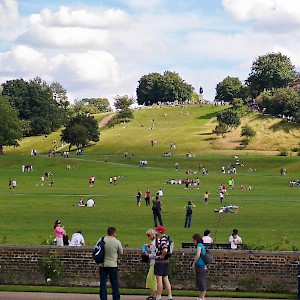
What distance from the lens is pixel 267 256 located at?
60.1 ft

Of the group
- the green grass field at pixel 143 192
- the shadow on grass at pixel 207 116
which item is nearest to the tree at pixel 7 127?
the green grass field at pixel 143 192

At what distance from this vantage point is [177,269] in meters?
18.8

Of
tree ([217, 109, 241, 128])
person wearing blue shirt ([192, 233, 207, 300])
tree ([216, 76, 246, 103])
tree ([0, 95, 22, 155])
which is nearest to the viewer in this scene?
person wearing blue shirt ([192, 233, 207, 300])

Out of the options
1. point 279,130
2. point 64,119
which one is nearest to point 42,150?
point 64,119

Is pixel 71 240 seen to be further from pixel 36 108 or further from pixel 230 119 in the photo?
pixel 36 108

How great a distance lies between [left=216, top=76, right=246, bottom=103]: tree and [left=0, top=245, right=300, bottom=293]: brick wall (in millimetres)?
162076

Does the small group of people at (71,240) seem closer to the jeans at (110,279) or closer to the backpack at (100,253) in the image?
the jeans at (110,279)

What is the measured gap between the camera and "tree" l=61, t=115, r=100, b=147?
389ft

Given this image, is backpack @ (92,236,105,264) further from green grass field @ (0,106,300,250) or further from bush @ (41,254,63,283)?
green grass field @ (0,106,300,250)

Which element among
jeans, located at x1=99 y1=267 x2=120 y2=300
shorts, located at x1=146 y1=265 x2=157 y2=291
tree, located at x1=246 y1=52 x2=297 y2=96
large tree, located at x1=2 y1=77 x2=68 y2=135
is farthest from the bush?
tree, located at x1=246 y1=52 x2=297 y2=96

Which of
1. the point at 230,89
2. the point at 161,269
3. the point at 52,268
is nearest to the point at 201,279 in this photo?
the point at 161,269

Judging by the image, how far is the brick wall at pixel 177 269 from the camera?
1834 centimetres

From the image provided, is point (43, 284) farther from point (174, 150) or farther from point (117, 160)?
point (174, 150)

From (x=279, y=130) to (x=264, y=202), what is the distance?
82.1m
